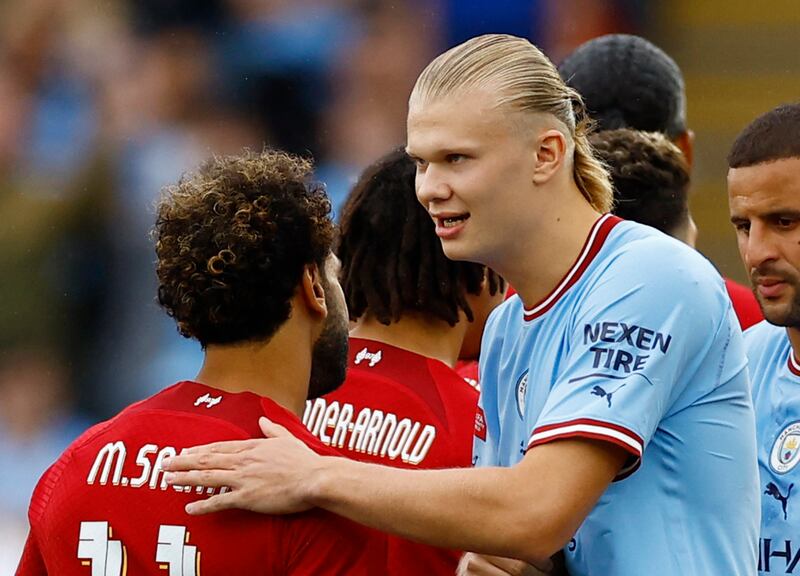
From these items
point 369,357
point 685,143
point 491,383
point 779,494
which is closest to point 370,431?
point 369,357

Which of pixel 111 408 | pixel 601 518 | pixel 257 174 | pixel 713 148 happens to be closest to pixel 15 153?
pixel 111 408

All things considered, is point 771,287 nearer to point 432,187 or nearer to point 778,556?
point 778,556

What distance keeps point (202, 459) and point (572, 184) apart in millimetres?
905

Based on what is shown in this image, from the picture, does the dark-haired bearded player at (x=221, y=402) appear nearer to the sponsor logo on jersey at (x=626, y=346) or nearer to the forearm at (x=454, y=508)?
the forearm at (x=454, y=508)

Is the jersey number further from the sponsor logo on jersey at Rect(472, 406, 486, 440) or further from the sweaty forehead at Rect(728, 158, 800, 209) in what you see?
the sweaty forehead at Rect(728, 158, 800, 209)

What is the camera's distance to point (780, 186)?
9.88ft

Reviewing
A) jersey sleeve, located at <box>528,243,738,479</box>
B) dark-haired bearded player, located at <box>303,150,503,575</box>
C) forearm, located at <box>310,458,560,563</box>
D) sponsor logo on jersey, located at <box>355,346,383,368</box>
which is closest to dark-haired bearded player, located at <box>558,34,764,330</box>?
dark-haired bearded player, located at <box>303,150,503,575</box>

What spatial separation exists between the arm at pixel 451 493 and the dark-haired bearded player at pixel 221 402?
0.08 m

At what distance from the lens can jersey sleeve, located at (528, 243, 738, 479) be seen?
2.43m

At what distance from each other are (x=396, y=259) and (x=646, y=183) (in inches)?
33.6

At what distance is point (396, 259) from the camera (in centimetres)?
367

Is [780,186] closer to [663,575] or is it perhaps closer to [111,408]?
[663,575]

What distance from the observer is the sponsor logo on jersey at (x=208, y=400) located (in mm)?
2656

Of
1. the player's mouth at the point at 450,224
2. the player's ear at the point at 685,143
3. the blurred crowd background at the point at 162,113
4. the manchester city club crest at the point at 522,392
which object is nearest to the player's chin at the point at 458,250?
the player's mouth at the point at 450,224
